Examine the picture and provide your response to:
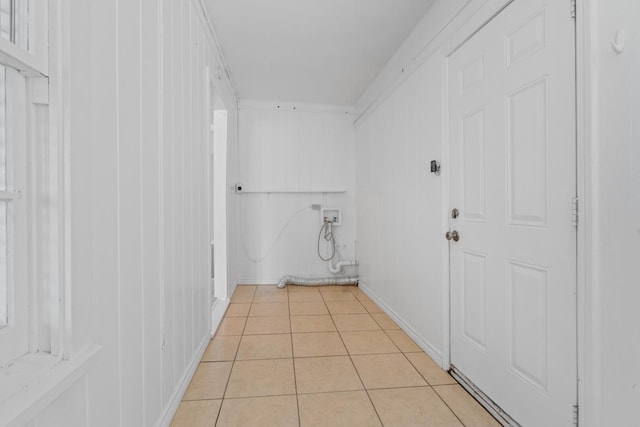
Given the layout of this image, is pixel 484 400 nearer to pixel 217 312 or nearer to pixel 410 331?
pixel 410 331

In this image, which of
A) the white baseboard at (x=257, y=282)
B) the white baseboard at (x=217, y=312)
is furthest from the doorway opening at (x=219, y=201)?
the white baseboard at (x=257, y=282)

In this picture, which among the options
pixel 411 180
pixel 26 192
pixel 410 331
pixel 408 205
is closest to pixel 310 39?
pixel 411 180

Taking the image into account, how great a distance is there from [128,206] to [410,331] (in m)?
2.29

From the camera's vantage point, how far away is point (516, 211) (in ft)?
4.69

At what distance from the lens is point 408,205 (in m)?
2.57

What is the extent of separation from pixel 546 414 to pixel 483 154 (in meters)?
1.26

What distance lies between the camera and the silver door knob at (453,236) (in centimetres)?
189

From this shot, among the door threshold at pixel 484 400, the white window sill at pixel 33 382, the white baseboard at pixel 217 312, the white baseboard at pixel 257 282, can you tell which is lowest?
the door threshold at pixel 484 400

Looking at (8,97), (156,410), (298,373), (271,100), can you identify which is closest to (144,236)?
(8,97)

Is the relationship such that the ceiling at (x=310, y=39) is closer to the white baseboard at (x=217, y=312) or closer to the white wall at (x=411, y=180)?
the white wall at (x=411, y=180)

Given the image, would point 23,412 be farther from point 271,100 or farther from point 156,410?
point 271,100

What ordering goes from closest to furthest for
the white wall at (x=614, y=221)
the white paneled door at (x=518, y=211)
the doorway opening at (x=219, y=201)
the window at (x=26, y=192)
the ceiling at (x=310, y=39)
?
the window at (x=26, y=192)
the white wall at (x=614, y=221)
the white paneled door at (x=518, y=211)
the ceiling at (x=310, y=39)
the doorway opening at (x=219, y=201)

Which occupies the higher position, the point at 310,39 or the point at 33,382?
the point at 310,39

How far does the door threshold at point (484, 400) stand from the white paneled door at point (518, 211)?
26 millimetres
